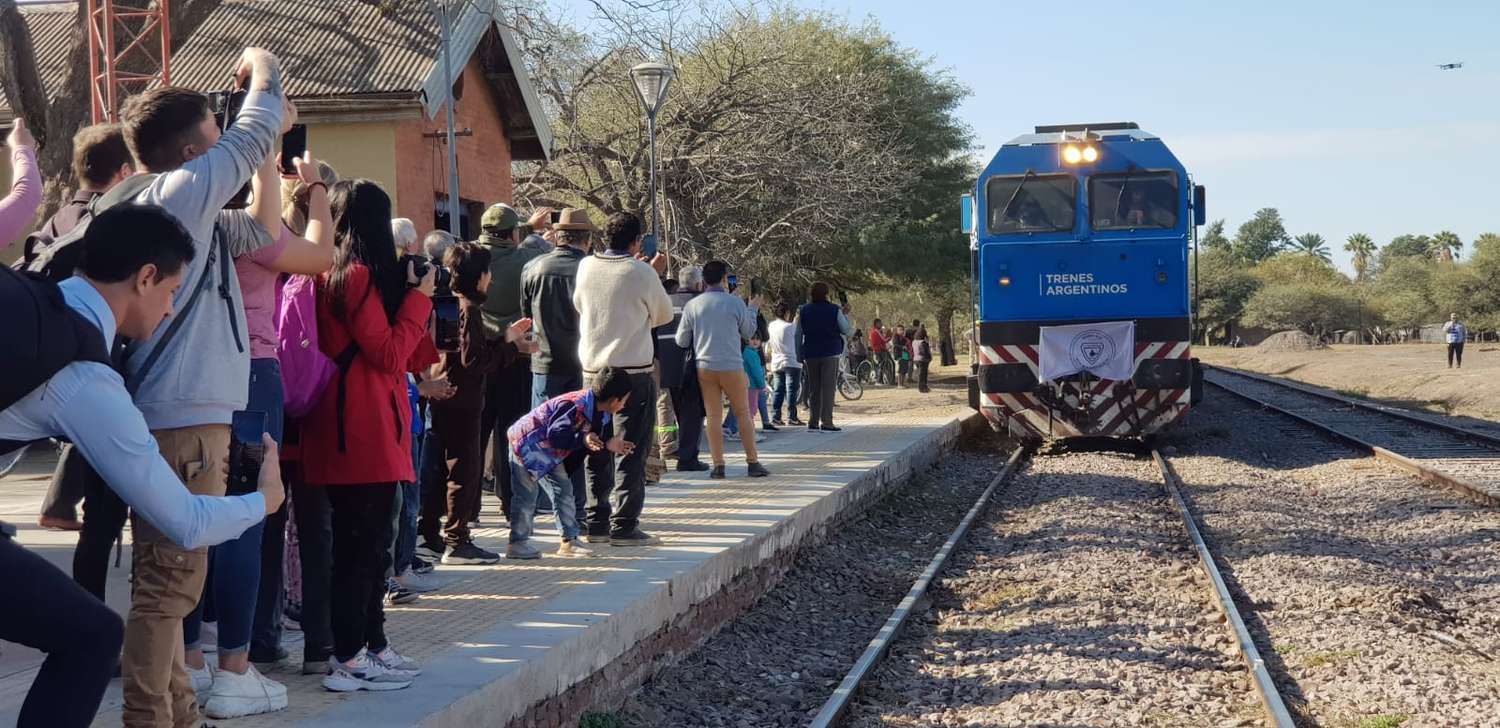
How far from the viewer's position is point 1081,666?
273 inches

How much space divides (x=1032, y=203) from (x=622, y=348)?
9302 millimetres

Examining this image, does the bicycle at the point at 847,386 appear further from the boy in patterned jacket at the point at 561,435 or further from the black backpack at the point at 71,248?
the black backpack at the point at 71,248

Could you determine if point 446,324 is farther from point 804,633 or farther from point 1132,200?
point 1132,200

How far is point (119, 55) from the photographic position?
16.2m

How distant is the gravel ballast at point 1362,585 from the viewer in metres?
6.26

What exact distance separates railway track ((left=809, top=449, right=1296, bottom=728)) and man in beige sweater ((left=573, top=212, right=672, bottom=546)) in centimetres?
157

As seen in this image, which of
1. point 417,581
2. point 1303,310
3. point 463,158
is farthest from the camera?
point 1303,310

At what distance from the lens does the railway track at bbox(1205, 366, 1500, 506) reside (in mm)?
13602

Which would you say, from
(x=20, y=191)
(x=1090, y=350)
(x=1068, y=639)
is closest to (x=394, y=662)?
(x=20, y=191)

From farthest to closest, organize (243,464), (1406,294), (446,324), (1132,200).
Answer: (1406,294)
(1132,200)
(446,324)
(243,464)

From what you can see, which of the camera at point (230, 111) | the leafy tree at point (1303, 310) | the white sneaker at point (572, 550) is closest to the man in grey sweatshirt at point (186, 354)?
the camera at point (230, 111)

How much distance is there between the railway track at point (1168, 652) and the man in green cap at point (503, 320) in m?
2.60

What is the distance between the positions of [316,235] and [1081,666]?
412cm

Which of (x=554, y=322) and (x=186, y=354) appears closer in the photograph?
(x=186, y=354)
